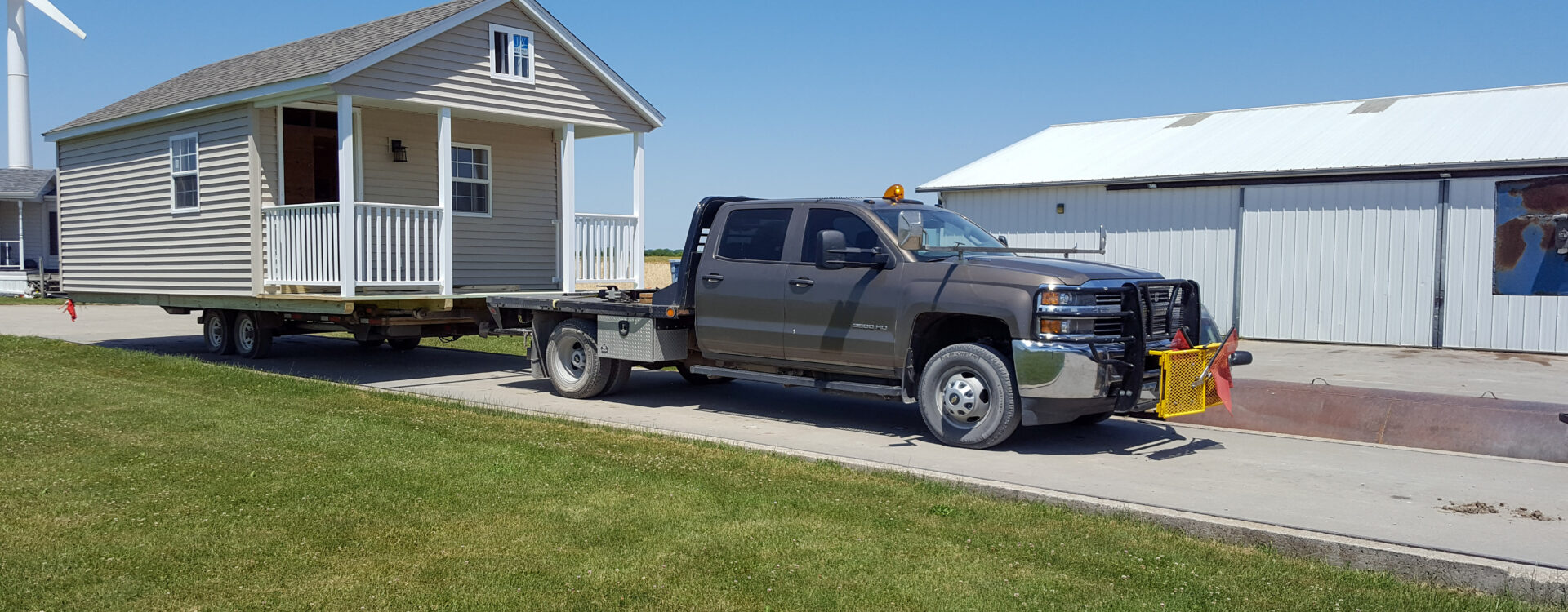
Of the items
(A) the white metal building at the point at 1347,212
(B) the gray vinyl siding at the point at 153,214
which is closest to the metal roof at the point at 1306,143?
(A) the white metal building at the point at 1347,212

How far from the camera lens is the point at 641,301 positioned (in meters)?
12.0

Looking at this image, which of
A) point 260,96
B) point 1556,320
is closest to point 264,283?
point 260,96

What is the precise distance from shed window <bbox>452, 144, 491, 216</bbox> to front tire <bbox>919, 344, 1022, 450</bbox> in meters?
8.49

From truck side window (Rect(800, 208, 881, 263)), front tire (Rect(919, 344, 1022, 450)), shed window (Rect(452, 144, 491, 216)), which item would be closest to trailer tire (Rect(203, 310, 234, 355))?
shed window (Rect(452, 144, 491, 216))

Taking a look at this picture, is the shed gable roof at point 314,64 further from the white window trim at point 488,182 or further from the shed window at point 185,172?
the white window trim at point 488,182

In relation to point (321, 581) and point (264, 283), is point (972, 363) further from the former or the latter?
point (264, 283)

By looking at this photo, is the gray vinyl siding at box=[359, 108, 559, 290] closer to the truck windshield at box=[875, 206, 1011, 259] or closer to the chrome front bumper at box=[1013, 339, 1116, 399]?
the truck windshield at box=[875, 206, 1011, 259]

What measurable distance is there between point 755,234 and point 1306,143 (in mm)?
13757

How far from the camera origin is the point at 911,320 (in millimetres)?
9102

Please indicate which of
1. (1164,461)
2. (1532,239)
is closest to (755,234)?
(1164,461)

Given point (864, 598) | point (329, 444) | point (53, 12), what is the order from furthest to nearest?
point (53, 12) → point (329, 444) → point (864, 598)

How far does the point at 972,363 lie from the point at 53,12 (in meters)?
49.2

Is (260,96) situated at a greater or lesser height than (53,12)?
lesser

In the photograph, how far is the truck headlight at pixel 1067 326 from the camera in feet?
27.4
